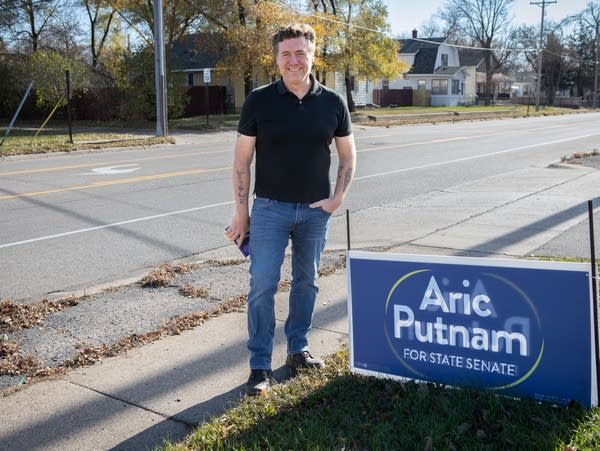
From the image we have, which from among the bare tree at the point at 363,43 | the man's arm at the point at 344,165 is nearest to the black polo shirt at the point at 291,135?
the man's arm at the point at 344,165

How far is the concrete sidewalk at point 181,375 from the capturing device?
3523 millimetres

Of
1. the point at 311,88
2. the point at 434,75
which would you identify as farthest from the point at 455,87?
the point at 311,88

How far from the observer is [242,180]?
4.00 meters

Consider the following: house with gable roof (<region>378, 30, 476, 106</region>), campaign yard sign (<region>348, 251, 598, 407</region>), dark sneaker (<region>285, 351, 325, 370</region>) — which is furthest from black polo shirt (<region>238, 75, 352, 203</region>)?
house with gable roof (<region>378, 30, 476, 106</region>)

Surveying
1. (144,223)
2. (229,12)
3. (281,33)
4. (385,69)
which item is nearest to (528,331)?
(281,33)

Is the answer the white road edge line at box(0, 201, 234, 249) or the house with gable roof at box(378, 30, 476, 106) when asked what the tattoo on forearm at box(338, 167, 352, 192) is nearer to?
the white road edge line at box(0, 201, 234, 249)

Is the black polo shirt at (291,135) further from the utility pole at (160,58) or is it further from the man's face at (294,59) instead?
the utility pole at (160,58)

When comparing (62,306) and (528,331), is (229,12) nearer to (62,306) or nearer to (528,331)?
(62,306)

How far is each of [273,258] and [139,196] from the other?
25.7 ft

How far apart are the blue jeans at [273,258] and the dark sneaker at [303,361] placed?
0.12 ft

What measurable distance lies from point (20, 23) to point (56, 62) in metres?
18.2

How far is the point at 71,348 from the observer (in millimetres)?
4664

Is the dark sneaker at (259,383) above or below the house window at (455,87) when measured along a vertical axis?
below

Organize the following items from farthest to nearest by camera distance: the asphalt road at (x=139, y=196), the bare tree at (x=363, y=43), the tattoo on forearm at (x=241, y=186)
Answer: the bare tree at (x=363, y=43) → the asphalt road at (x=139, y=196) → the tattoo on forearm at (x=241, y=186)
